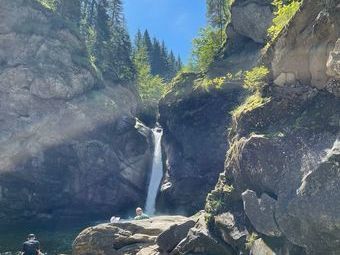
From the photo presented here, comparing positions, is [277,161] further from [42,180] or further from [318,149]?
[42,180]

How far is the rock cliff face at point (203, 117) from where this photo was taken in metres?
51.2

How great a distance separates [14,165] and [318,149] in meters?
46.8

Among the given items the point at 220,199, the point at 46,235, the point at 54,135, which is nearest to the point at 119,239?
the point at 220,199

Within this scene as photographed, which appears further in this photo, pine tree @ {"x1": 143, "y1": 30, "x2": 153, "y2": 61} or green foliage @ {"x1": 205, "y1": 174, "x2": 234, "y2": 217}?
pine tree @ {"x1": 143, "y1": 30, "x2": 153, "y2": 61}

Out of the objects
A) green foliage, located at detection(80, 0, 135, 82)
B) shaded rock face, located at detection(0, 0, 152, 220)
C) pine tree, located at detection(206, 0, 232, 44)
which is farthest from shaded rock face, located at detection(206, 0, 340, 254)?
pine tree, located at detection(206, 0, 232, 44)

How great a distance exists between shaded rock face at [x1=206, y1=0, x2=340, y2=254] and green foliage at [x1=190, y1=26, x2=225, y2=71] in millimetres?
38775

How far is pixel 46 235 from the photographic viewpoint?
46312 mm

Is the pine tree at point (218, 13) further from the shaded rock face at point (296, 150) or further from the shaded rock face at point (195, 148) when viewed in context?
the shaded rock face at point (296, 150)

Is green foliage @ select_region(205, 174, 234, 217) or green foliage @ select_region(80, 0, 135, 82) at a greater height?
green foliage @ select_region(80, 0, 135, 82)

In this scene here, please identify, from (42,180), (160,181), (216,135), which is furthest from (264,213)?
(42,180)

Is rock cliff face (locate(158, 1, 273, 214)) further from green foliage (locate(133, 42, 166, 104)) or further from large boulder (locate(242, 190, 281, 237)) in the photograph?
large boulder (locate(242, 190, 281, 237))

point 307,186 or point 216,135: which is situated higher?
point 216,135

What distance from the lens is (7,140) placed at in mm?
54656

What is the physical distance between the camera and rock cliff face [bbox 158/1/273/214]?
5122cm
